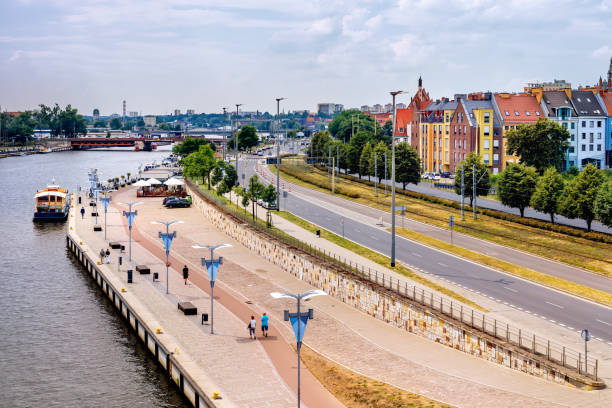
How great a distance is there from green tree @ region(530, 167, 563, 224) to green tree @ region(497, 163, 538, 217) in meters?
3.70

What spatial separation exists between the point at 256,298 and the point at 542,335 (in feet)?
61.7

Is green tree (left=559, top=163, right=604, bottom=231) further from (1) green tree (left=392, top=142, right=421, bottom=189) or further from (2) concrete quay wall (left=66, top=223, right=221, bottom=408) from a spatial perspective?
(2) concrete quay wall (left=66, top=223, right=221, bottom=408)

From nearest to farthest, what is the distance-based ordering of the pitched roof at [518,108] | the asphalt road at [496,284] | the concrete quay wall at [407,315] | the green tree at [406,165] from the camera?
the concrete quay wall at [407,315], the asphalt road at [496,284], the green tree at [406,165], the pitched roof at [518,108]

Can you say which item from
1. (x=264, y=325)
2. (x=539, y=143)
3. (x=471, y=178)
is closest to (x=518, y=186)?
(x=471, y=178)

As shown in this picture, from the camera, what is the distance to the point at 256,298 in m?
47.4

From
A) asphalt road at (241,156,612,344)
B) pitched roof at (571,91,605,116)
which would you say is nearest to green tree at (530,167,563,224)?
asphalt road at (241,156,612,344)

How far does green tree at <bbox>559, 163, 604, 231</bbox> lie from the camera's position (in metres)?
75.0

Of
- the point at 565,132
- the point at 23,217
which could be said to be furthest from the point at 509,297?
the point at 23,217

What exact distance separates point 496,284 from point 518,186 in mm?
37570

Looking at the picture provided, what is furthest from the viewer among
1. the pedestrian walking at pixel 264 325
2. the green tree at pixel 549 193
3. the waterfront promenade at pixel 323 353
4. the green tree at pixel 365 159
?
the green tree at pixel 365 159

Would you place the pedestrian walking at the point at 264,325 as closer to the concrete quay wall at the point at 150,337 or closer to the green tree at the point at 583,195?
the concrete quay wall at the point at 150,337

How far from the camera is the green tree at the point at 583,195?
75000mm

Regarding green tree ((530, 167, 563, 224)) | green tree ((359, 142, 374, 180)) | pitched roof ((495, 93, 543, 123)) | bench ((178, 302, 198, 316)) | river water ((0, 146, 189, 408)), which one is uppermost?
pitched roof ((495, 93, 543, 123))

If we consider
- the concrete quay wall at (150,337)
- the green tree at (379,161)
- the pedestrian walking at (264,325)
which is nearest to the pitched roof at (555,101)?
the green tree at (379,161)
